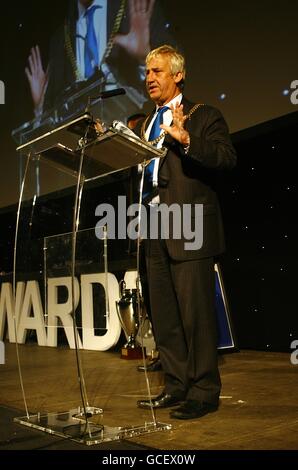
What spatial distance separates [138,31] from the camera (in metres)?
3.99

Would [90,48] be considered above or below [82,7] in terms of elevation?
below

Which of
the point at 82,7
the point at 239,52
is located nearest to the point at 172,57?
the point at 239,52

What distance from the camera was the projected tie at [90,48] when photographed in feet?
14.4

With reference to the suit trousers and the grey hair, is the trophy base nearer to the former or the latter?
the suit trousers

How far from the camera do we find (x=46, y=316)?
2.17 metres

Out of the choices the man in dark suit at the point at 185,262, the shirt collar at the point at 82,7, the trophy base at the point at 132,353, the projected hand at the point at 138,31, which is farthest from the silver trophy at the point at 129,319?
the shirt collar at the point at 82,7

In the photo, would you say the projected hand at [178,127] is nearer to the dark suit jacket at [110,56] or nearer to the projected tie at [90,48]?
the dark suit jacket at [110,56]

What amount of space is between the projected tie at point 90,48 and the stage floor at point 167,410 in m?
2.33

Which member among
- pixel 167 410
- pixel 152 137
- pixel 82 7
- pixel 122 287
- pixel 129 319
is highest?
pixel 82 7

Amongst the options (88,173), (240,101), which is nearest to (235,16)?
(240,101)

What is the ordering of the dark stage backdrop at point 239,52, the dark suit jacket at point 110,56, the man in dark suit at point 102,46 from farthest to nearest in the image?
the man in dark suit at point 102,46, the dark suit jacket at point 110,56, the dark stage backdrop at point 239,52

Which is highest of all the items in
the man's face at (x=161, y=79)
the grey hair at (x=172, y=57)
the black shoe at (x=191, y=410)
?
the grey hair at (x=172, y=57)

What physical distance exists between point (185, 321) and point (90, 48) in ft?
10.3

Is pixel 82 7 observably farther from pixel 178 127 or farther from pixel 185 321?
pixel 185 321
